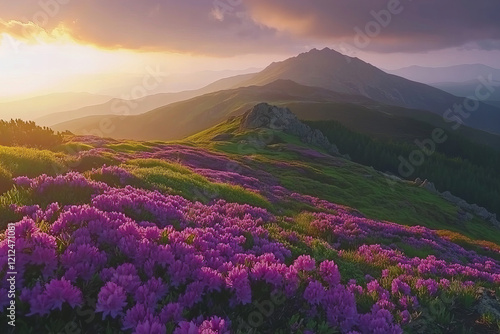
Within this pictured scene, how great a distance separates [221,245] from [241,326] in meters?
2.30

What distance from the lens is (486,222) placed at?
75.8 meters

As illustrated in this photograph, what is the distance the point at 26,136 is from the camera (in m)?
32.2

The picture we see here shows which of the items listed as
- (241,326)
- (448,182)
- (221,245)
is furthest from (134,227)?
(448,182)

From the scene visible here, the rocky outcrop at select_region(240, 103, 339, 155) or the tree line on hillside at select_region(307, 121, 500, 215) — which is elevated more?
the rocky outcrop at select_region(240, 103, 339, 155)

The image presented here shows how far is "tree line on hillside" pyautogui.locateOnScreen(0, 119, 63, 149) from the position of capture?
30875 mm

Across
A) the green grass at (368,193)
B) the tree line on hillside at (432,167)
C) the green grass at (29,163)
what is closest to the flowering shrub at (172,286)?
the green grass at (29,163)

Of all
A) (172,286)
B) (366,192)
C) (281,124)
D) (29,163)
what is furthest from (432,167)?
(172,286)

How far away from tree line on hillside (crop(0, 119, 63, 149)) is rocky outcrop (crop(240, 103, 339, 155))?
7950cm

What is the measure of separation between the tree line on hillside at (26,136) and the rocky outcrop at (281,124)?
7950 cm

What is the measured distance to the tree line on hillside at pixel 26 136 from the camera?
30.9 meters

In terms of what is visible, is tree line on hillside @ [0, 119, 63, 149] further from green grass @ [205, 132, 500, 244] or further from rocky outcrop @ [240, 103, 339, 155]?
rocky outcrop @ [240, 103, 339, 155]

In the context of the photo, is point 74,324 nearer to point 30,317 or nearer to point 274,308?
point 30,317

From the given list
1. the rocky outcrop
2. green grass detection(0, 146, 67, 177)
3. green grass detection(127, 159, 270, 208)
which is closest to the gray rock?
green grass detection(127, 159, 270, 208)

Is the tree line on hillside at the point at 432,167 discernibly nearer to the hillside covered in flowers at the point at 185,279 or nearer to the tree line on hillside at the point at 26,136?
the tree line on hillside at the point at 26,136
